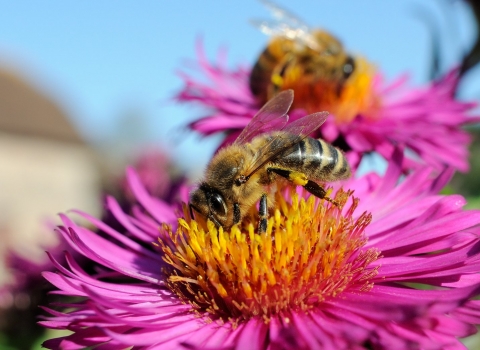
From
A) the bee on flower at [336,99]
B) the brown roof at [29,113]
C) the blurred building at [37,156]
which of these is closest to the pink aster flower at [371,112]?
the bee on flower at [336,99]

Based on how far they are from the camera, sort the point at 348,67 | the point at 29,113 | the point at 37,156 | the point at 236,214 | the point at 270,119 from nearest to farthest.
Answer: the point at 236,214
the point at 270,119
the point at 348,67
the point at 37,156
the point at 29,113

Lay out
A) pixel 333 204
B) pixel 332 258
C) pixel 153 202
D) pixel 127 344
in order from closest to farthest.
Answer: pixel 127 344, pixel 332 258, pixel 333 204, pixel 153 202

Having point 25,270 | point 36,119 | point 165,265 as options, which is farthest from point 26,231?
point 165,265

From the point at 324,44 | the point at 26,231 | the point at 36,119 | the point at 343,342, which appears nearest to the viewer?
the point at 343,342

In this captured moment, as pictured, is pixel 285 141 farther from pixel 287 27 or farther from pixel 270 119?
pixel 287 27

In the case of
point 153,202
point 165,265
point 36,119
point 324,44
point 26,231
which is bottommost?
point 26,231

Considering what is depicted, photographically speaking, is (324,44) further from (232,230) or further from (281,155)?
(232,230)

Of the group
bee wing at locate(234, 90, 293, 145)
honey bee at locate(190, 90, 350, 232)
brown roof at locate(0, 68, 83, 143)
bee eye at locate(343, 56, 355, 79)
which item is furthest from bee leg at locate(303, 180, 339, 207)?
brown roof at locate(0, 68, 83, 143)

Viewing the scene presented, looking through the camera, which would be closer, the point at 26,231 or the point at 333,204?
the point at 333,204

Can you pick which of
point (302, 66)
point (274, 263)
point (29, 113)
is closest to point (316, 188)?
point (274, 263)
